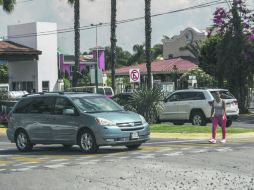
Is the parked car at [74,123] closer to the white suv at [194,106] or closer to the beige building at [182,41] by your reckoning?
the white suv at [194,106]

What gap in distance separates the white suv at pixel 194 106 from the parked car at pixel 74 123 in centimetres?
982

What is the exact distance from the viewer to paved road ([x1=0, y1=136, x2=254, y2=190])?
1104cm

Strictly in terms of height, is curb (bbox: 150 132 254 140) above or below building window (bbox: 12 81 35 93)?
below

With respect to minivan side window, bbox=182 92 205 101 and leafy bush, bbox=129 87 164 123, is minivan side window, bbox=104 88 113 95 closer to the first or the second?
leafy bush, bbox=129 87 164 123

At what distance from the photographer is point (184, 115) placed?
90.7 feet

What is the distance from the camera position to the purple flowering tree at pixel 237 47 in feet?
123

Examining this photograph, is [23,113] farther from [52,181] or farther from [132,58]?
[132,58]

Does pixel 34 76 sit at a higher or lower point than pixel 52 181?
higher

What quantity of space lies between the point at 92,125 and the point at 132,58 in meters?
95.1

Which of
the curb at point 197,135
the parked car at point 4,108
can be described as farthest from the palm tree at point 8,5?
the curb at point 197,135

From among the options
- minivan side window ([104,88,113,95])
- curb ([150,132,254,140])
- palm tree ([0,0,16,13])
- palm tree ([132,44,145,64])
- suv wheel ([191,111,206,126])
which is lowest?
curb ([150,132,254,140])

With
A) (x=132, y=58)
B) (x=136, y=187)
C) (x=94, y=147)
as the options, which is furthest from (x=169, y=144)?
(x=132, y=58)

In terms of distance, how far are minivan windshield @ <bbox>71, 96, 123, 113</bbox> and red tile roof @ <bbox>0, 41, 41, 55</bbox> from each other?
31563 millimetres

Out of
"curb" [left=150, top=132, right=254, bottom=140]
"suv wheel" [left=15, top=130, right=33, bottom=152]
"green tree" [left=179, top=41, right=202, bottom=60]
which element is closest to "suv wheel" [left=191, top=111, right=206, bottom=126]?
"curb" [left=150, top=132, right=254, bottom=140]
